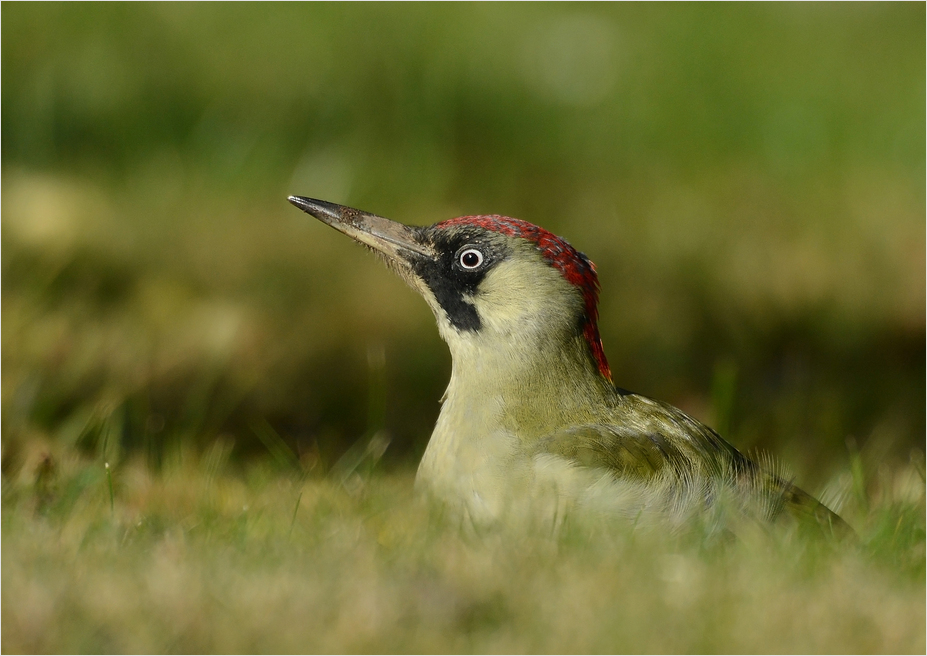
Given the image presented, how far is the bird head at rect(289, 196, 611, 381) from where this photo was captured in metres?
2.98

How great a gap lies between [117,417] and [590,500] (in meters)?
1.77

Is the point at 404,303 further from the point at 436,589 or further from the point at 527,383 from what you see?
the point at 436,589

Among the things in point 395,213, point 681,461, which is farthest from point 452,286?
point 395,213

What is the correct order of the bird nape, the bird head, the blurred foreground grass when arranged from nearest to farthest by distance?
1. the blurred foreground grass
2. the bird nape
3. the bird head

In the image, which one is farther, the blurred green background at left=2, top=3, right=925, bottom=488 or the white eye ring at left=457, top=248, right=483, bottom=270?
the blurred green background at left=2, top=3, right=925, bottom=488

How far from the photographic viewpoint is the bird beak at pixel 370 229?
10.2 feet

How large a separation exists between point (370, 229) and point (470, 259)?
12.2 inches

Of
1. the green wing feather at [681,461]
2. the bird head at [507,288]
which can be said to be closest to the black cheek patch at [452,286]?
the bird head at [507,288]

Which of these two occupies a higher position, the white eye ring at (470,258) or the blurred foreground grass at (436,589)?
the white eye ring at (470,258)

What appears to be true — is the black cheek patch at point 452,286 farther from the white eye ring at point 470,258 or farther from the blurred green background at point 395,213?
the blurred green background at point 395,213

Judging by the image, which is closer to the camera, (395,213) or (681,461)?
(681,461)

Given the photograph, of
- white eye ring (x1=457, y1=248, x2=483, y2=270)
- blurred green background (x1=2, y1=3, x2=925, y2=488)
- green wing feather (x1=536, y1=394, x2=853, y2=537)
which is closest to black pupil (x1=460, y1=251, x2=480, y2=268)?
white eye ring (x1=457, y1=248, x2=483, y2=270)

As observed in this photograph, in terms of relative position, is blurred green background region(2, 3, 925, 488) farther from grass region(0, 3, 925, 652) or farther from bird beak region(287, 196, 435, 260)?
bird beak region(287, 196, 435, 260)

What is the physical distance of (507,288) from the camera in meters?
2.99
